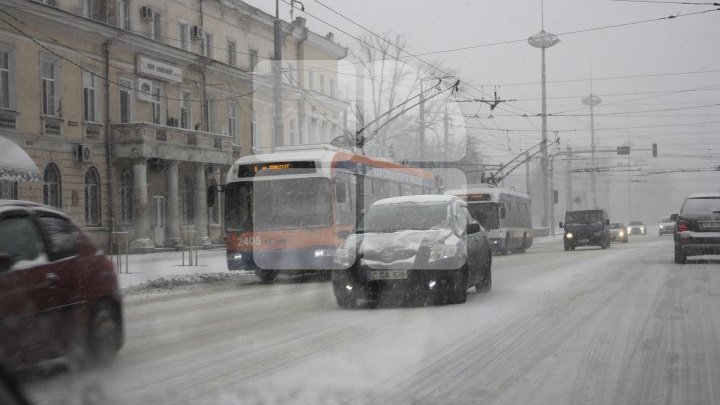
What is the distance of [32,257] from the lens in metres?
6.98

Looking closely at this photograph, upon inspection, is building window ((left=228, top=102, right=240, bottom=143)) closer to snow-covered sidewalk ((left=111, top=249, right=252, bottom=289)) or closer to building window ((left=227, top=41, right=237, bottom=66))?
building window ((left=227, top=41, right=237, bottom=66))

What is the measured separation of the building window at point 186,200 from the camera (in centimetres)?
4025

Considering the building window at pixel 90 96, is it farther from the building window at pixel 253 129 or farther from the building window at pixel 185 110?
the building window at pixel 253 129

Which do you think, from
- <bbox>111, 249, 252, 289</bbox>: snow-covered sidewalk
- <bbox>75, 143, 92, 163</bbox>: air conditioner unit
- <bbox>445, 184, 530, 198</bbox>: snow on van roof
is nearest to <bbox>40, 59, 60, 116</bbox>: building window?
<bbox>75, 143, 92, 163</bbox>: air conditioner unit

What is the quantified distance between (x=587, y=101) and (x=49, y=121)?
40.0m

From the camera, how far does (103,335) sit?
7.86 meters

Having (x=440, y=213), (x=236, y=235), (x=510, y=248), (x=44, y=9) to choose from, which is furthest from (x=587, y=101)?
(x=440, y=213)

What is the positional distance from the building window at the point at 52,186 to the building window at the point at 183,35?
35.5 ft

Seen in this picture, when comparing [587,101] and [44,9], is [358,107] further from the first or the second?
[44,9]

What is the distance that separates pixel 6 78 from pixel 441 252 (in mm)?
21443

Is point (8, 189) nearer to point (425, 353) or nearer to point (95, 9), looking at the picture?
point (95, 9)

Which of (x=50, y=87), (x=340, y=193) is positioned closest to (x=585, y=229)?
(x=340, y=193)

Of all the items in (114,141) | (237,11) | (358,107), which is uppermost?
(237,11)

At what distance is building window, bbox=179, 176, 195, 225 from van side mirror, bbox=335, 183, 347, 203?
21.1m
